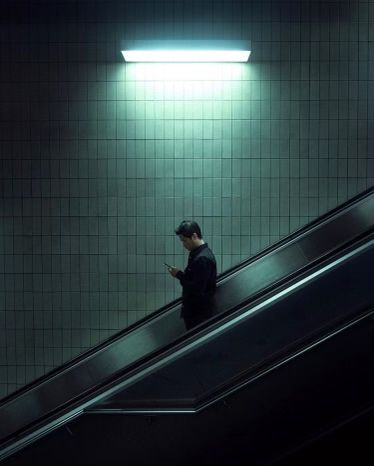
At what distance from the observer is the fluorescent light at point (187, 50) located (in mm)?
5129

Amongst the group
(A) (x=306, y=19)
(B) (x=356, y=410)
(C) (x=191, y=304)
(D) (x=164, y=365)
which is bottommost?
(B) (x=356, y=410)

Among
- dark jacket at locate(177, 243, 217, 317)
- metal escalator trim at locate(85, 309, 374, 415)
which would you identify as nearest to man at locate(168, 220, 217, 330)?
dark jacket at locate(177, 243, 217, 317)

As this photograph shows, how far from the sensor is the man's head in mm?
4465

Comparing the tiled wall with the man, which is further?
the tiled wall

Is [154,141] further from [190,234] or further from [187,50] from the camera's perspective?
[190,234]

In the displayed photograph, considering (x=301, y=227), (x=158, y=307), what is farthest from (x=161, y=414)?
(x=301, y=227)

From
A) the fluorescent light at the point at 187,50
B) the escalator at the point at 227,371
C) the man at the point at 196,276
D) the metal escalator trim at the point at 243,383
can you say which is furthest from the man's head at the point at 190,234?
the fluorescent light at the point at 187,50

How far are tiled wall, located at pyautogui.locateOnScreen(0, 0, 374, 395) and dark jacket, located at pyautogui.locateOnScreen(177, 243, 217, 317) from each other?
1.40 m

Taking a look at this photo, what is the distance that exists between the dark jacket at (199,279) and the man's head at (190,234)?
5cm

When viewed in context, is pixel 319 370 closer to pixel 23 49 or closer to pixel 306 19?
pixel 306 19

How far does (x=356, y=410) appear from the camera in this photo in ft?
11.9

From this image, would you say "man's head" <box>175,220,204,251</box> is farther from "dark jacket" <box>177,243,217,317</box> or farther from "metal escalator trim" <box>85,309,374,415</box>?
"metal escalator trim" <box>85,309,374,415</box>

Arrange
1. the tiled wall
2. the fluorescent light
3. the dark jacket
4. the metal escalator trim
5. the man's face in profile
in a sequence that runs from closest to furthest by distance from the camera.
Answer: the metal escalator trim
the dark jacket
the man's face in profile
the fluorescent light
the tiled wall

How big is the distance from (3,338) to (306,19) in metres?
4.87
